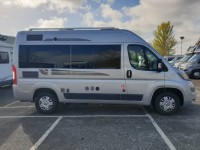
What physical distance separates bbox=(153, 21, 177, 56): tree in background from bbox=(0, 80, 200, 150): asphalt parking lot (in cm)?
3802

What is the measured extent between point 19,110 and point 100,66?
3.26 m

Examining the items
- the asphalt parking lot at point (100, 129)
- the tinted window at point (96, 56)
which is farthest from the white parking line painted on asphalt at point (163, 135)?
the tinted window at point (96, 56)

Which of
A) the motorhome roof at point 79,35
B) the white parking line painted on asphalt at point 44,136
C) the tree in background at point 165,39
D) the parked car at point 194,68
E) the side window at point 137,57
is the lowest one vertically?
the white parking line painted on asphalt at point 44,136

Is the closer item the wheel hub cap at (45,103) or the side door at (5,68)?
the wheel hub cap at (45,103)

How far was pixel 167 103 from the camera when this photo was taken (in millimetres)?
7512

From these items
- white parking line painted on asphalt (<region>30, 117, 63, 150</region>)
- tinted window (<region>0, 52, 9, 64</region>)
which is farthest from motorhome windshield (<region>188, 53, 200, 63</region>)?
white parking line painted on asphalt (<region>30, 117, 63, 150</region>)

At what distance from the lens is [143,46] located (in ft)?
24.4

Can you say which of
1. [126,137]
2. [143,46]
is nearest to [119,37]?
[143,46]

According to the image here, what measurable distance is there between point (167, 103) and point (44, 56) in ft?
12.7

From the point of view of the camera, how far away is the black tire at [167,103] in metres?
7.49

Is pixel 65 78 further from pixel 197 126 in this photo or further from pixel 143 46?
pixel 197 126

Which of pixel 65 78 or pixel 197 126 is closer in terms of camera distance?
pixel 197 126

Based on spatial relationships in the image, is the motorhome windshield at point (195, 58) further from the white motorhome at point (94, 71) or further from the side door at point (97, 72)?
the side door at point (97, 72)

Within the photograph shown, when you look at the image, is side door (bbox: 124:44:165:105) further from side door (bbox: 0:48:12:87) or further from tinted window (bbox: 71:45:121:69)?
side door (bbox: 0:48:12:87)
